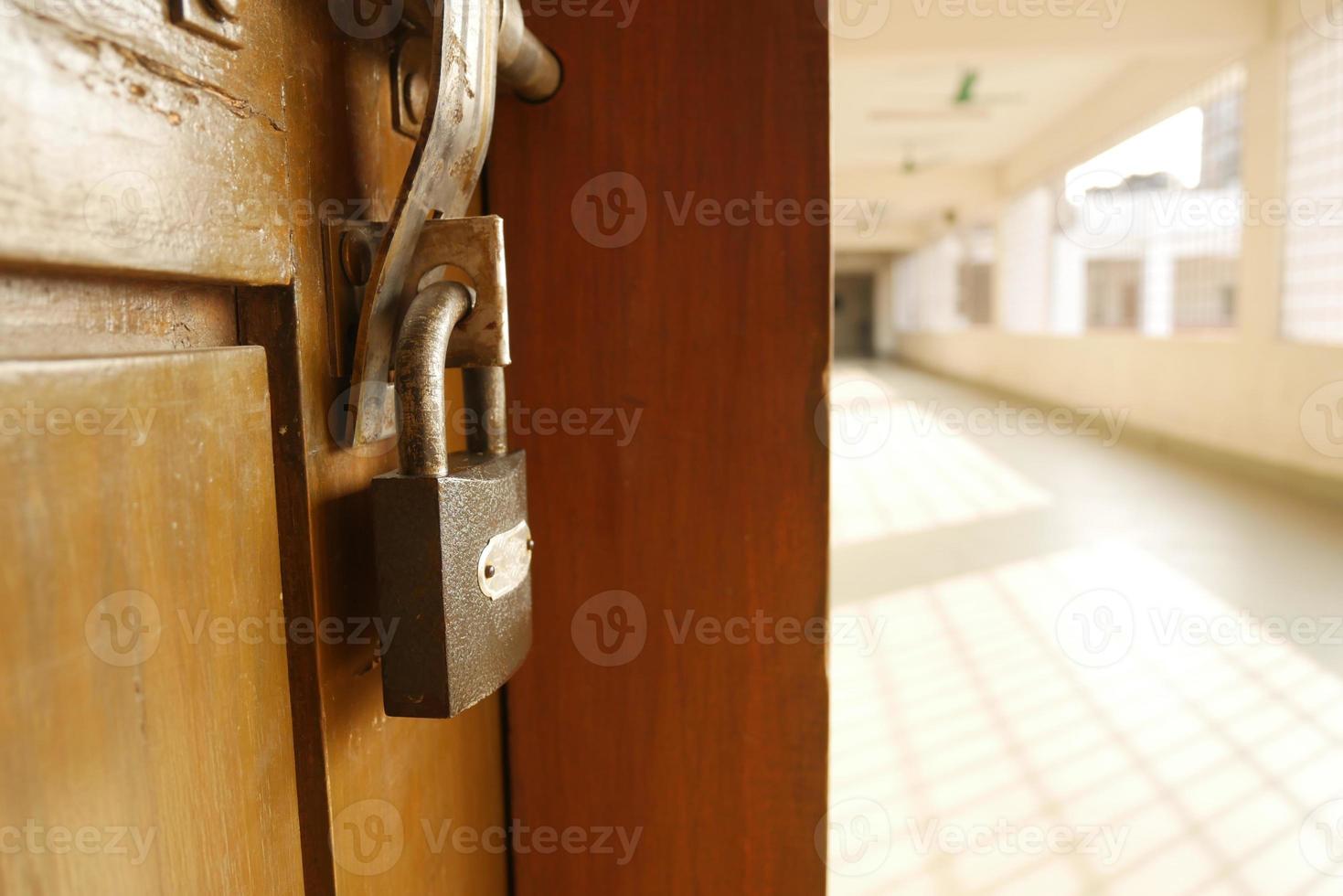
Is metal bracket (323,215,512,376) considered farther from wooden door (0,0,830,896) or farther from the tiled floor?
the tiled floor

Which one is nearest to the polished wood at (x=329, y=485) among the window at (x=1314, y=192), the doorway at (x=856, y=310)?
the window at (x=1314, y=192)

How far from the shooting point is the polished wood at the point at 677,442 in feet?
2.58

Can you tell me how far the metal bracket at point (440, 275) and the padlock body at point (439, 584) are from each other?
84 mm

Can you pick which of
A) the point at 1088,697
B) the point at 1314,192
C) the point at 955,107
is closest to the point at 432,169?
the point at 1088,697

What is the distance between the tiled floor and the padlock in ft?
3.87

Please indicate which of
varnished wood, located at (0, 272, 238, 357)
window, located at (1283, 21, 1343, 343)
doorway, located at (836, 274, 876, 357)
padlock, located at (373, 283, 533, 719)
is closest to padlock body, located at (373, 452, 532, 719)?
padlock, located at (373, 283, 533, 719)

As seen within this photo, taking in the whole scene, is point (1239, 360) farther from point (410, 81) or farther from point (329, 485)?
point (329, 485)

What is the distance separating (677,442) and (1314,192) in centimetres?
563

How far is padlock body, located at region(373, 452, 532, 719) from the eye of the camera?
0.52 meters

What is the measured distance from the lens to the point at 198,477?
1.42 feet

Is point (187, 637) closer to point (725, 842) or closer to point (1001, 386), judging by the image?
point (725, 842)

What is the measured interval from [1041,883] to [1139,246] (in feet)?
65.7

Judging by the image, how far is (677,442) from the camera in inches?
32.8

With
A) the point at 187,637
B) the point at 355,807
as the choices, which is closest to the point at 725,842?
the point at 355,807
